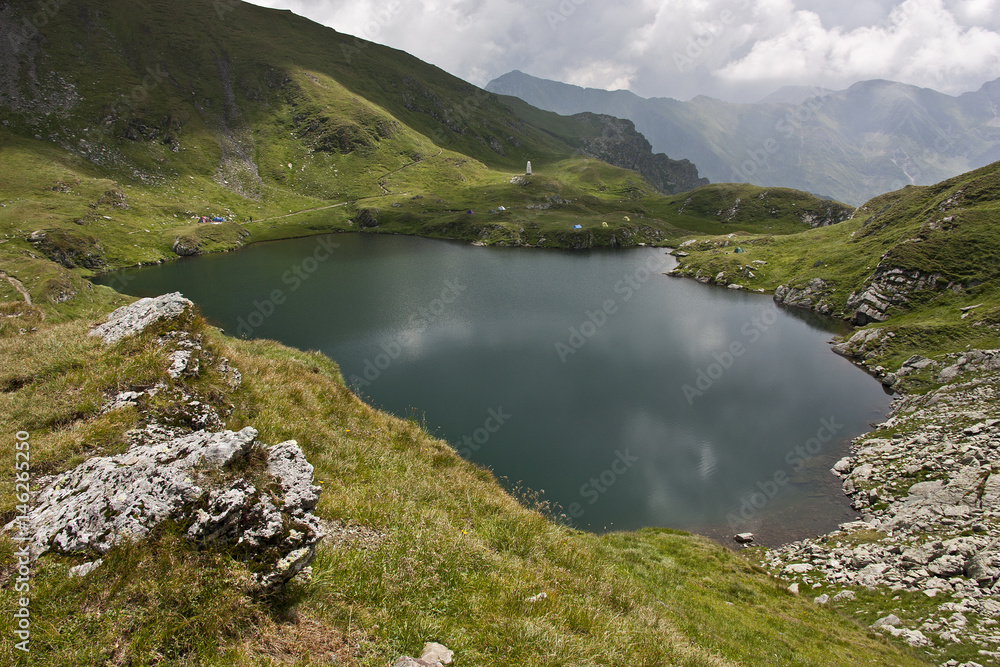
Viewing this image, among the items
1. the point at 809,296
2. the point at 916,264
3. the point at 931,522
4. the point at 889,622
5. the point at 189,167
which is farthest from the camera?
the point at 189,167

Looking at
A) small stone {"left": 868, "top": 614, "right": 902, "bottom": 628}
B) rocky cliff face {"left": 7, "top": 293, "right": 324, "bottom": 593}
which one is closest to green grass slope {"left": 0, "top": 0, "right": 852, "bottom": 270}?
rocky cliff face {"left": 7, "top": 293, "right": 324, "bottom": 593}

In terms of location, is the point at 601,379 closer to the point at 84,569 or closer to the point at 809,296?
the point at 84,569

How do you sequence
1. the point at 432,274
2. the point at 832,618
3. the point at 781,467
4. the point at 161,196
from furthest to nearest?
the point at 161,196, the point at 432,274, the point at 781,467, the point at 832,618

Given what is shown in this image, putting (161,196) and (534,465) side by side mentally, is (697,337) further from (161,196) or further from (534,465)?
(161,196)

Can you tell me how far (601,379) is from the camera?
47.1 meters

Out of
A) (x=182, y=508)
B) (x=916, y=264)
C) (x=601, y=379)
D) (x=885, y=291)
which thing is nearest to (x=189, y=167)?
(x=601, y=379)

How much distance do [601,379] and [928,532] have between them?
2755cm

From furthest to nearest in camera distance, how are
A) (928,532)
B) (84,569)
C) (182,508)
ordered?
(928,532)
(182,508)
(84,569)

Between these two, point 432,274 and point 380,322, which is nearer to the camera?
point 380,322

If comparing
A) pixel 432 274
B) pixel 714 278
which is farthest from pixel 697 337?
pixel 432 274

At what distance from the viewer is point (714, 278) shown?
99500 millimetres

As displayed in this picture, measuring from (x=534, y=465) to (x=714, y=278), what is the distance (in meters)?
84.7

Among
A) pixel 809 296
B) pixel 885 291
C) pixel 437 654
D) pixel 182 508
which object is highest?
pixel 885 291

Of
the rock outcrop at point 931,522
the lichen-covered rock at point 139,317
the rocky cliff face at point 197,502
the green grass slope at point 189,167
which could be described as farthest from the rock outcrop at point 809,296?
the lichen-covered rock at point 139,317
